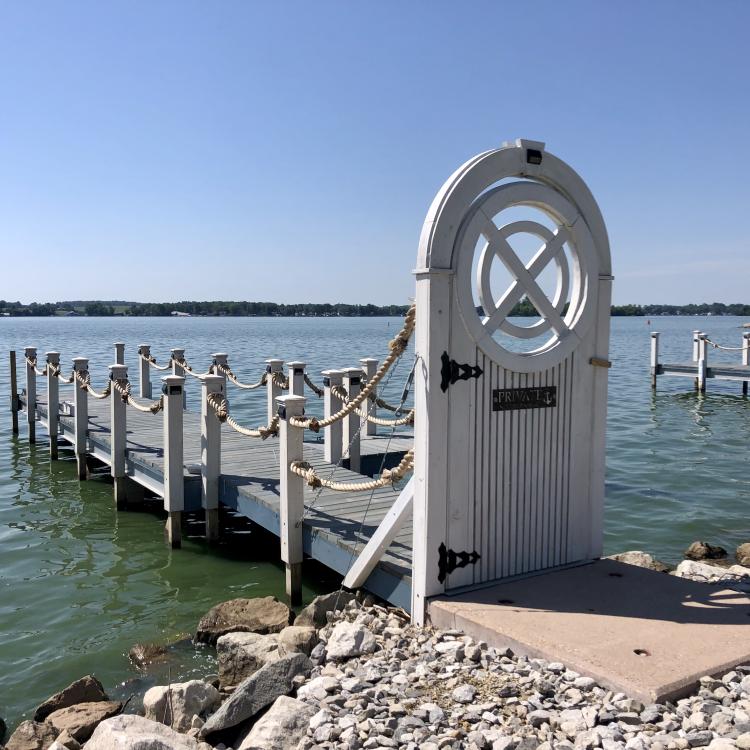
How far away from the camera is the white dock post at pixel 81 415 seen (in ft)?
40.9

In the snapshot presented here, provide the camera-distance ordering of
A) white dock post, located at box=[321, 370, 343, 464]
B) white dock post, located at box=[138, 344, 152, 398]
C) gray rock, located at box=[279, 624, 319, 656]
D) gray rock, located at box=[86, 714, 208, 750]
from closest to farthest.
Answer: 1. gray rock, located at box=[86, 714, 208, 750]
2. gray rock, located at box=[279, 624, 319, 656]
3. white dock post, located at box=[321, 370, 343, 464]
4. white dock post, located at box=[138, 344, 152, 398]

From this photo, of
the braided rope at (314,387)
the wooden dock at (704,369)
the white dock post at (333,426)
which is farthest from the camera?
the wooden dock at (704,369)

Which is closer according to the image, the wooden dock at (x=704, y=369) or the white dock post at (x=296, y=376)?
the white dock post at (x=296, y=376)

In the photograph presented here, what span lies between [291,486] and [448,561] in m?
2.42

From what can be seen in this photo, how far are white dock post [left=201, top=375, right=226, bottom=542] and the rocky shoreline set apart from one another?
3.33 m

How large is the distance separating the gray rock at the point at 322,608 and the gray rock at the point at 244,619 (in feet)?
1.90

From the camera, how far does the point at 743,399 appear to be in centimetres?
2397

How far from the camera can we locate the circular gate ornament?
16.2 feet

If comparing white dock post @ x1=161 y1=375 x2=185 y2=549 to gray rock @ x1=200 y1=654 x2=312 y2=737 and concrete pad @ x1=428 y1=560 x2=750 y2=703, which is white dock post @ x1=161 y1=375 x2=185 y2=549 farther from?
concrete pad @ x1=428 y1=560 x2=750 y2=703

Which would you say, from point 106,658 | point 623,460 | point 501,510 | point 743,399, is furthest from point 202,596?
point 743,399

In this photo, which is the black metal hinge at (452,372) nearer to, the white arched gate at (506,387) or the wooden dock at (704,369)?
the white arched gate at (506,387)

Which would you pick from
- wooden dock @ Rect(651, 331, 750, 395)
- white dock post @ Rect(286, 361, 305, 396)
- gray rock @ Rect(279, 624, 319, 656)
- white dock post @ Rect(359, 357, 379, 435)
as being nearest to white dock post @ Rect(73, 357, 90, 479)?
white dock post @ Rect(286, 361, 305, 396)

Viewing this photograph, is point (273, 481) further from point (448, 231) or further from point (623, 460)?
point (623, 460)

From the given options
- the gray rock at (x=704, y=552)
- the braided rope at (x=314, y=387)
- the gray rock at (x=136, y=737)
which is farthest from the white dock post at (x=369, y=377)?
the gray rock at (x=136, y=737)
